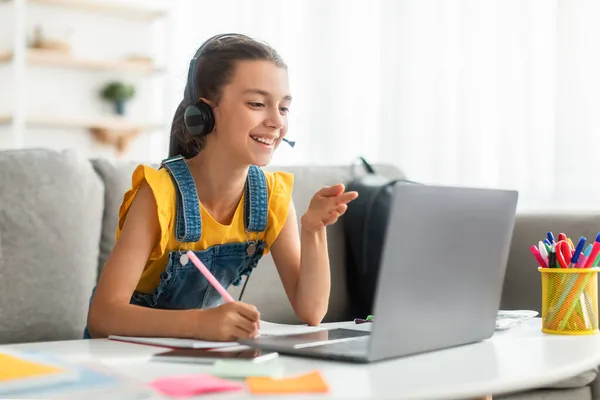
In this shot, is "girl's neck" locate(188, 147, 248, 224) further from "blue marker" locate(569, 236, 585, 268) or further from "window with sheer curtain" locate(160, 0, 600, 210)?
"window with sheer curtain" locate(160, 0, 600, 210)

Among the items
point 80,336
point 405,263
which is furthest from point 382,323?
point 80,336

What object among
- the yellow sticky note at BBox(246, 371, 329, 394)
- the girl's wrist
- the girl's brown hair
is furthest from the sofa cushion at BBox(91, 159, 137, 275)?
the yellow sticky note at BBox(246, 371, 329, 394)

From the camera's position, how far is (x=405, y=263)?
2.69 ft

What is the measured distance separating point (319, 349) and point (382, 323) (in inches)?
4.0

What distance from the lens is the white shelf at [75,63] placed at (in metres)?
4.09

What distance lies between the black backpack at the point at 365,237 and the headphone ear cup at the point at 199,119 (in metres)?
0.78

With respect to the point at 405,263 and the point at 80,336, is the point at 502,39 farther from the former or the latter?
the point at 405,263

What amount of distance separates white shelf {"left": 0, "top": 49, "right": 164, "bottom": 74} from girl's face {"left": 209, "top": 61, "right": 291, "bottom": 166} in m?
3.03

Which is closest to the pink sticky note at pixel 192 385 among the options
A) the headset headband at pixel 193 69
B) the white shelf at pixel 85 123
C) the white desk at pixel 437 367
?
the white desk at pixel 437 367

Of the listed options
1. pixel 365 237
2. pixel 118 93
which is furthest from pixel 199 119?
pixel 118 93

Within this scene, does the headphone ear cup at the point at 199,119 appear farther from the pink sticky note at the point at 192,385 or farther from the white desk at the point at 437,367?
the pink sticky note at the point at 192,385

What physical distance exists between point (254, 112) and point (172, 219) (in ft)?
0.72

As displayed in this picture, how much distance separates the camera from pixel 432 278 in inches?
34.4

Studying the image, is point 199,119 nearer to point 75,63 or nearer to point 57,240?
point 57,240
